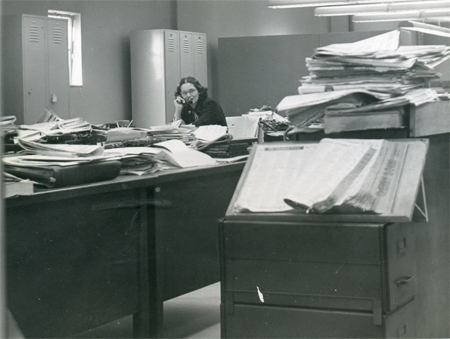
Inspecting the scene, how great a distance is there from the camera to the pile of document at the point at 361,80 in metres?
1.39

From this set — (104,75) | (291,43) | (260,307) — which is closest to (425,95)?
(260,307)

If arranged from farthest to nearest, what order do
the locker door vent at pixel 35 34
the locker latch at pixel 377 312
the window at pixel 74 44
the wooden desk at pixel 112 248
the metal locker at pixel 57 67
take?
the window at pixel 74 44 → the metal locker at pixel 57 67 → the locker door vent at pixel 35 34 → the wooden desk at pixel 112 248 → the locker latch at pixel 377 312

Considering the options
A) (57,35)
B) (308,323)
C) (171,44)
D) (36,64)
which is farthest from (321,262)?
(171,44)

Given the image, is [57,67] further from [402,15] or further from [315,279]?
[315,279]

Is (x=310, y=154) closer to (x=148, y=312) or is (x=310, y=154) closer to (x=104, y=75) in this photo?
(x=148, y=312)

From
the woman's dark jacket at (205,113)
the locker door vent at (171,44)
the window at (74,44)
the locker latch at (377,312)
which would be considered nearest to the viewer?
the locker latch at (377,312)

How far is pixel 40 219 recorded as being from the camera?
1812 mm

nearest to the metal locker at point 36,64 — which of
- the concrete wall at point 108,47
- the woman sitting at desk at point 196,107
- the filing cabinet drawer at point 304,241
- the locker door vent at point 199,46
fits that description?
the concrete wall at point 108,47

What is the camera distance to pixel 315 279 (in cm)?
117

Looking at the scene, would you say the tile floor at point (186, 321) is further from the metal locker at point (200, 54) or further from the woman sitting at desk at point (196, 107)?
the metal locker at point (200, 54)

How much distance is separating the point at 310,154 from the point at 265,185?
127 millimetres

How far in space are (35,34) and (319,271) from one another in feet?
15.2

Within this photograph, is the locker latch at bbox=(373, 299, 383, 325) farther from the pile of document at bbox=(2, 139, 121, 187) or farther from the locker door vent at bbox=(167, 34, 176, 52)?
the locker door vent at bbox=(167, 34, 176, 52)

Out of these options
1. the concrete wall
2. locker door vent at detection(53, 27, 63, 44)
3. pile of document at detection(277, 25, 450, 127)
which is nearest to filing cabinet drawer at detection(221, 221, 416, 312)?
pile of document at detection(277, 25, 450, 127)
